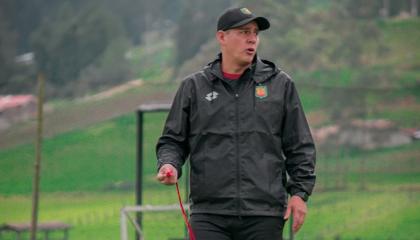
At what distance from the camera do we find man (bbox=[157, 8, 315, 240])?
19.1 ft

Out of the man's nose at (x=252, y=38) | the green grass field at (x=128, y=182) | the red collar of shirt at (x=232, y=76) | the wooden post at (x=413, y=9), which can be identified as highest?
the wooden post at (x=413, y=9)

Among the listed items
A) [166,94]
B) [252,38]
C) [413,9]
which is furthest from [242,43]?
[413,9]

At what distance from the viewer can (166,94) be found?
1991 cm

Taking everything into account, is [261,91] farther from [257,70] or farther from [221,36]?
[221,36]

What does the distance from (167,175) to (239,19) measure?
0.84 meters

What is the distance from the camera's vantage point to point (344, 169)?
18.8 meters

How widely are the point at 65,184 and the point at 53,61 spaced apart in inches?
130

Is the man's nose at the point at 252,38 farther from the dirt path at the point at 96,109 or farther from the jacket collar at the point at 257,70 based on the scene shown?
the dirt path at the point at 96,109

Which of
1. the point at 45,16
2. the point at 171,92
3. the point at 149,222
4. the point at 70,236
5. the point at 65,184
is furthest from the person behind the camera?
the point at 45,16

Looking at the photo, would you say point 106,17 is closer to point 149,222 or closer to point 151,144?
point 151,144

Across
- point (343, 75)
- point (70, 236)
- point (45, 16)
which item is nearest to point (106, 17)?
point (45, 16)

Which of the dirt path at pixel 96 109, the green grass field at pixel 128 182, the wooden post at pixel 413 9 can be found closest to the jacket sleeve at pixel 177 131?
the green grass field at pixel 128 182

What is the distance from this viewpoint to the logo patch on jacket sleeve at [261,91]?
5.85m

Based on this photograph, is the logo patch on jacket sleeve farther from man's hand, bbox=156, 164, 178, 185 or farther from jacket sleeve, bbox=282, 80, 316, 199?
man's hand, bbox=156, 164, 178, 185
